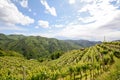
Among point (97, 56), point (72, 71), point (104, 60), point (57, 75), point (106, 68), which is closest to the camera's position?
point (57, 75)

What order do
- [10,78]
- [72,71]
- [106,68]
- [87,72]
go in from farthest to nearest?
[106,68], [87,72], [72,71], [10,78]

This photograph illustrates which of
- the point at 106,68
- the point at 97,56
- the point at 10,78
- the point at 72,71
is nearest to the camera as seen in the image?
the point at 10,78

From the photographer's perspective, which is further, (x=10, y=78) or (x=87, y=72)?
(x=87, y=72)

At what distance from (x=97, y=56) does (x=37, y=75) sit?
40.6m

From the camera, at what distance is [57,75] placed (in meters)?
43.8

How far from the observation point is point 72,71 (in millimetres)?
47094

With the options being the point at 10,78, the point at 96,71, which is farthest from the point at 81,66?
the point at 10,78

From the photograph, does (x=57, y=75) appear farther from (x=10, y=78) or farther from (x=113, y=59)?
(x=113, y=59)

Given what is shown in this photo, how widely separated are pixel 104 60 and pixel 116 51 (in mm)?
10904

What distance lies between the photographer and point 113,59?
222 ft

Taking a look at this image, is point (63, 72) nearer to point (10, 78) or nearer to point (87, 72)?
point (87, 72)

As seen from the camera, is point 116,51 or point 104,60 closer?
A: point 104,60

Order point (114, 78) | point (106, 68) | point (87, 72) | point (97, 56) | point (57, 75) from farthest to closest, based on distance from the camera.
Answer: point (97, 56), point (106, 68), point (87, 72), point (57, 75), point (114, 78)

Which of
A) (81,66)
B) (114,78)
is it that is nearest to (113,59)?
(81,66)
